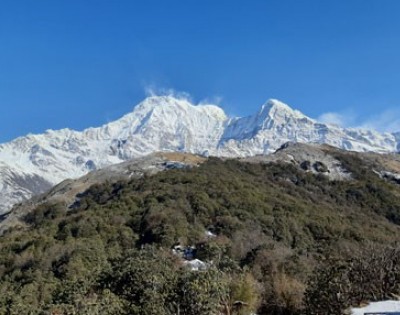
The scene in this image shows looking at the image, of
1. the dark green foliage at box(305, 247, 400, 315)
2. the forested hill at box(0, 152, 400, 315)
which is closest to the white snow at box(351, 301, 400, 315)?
the dark green foliage at box(305, 247, 400, 315)

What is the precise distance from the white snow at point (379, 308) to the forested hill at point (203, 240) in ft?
2.56

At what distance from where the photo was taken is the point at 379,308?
22562 millimetres

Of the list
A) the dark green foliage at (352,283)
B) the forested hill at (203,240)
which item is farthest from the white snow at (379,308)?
the forested hill at (203,240)

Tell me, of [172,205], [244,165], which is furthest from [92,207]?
[244,165]

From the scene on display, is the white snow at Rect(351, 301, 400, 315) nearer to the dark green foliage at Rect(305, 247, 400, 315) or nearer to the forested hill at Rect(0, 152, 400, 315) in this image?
the dark green foliage at Rect(305, 247, 400, 315)

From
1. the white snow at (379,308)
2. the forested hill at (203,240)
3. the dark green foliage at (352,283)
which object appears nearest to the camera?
the forested hill at (203,240)

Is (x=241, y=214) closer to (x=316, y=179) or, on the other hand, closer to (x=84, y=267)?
(x=84, y=267)

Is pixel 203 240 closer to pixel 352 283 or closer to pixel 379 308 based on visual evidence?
pixel 352 283

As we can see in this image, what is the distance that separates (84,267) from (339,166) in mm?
76809

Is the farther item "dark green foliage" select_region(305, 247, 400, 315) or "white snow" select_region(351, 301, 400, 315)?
"white snow" select_region(351, 301, 400, 315)

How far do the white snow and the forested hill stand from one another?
30.7 inches

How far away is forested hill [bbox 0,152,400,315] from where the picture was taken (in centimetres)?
2081

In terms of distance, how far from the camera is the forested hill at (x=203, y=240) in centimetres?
2081

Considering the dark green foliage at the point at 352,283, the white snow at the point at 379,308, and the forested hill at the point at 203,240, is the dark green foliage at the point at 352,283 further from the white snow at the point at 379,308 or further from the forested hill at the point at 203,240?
the white snow at the point at 379,308
